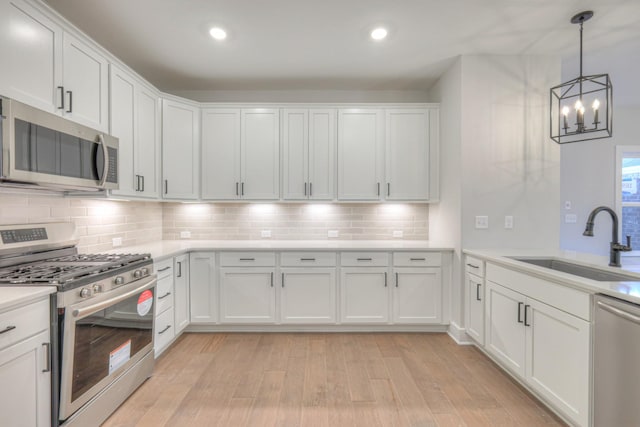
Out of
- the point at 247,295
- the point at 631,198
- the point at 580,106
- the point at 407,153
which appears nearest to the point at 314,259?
the point at 247,295

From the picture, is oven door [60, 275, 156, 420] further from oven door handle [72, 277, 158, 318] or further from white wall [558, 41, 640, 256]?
white wall [558, 41, 640, 256]

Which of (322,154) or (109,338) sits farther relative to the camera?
(322,154)

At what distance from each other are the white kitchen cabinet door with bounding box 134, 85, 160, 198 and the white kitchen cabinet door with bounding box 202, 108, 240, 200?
505 mm

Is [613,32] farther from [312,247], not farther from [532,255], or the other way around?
[312,247]

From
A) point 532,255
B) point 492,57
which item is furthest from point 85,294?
point 492,57

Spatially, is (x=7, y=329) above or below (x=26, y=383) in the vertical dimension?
above

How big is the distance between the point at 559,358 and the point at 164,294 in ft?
9.57

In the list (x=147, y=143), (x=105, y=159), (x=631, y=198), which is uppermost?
(x=147, y=143)

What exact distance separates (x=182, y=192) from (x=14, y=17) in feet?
6.28

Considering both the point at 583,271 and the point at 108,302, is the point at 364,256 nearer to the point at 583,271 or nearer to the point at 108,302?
the point at 583,271

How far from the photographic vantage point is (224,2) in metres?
2.26

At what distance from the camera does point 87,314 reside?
171 cm

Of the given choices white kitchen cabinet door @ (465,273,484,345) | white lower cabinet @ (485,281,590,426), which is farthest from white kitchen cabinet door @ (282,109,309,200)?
white lower cabinet @ (485,281,590,426)

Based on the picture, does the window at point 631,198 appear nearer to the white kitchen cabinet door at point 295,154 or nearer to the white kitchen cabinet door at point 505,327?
the white kitchen cabinet door at point 505,327
